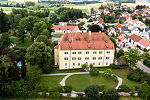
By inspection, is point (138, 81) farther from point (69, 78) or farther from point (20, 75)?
point (20, 75)

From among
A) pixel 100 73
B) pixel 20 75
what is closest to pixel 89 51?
pixel 100 73

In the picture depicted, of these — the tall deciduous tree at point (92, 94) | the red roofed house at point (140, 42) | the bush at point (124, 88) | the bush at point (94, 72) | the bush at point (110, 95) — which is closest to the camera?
the tall deciduous tree at point (92, 94)

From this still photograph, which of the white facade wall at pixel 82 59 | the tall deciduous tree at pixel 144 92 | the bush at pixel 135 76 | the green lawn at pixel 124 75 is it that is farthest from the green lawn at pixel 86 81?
the tall deciduous tree at pixel 144 92

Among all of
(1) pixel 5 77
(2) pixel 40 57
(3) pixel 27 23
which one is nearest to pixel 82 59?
(2) pixel 40 57

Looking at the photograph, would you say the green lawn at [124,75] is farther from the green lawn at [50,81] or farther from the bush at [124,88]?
the green lawn at [50,81]

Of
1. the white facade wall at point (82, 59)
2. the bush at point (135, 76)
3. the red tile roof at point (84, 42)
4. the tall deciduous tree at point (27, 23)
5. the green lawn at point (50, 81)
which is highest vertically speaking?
the tall deciduous tree at point (27, 23)

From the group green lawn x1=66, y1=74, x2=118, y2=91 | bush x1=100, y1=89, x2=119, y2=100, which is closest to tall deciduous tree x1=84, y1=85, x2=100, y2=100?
bush x1=100, y1=89, x2=119, y2=100

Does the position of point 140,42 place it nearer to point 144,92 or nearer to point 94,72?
point 94,72
